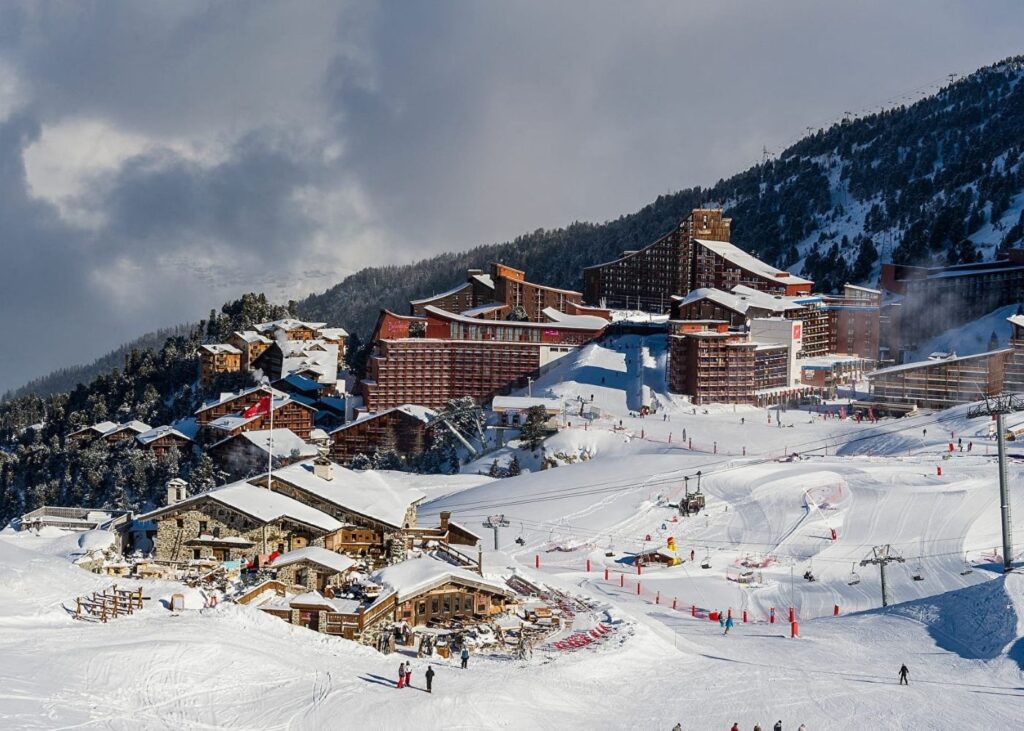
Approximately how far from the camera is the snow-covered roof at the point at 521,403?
281 feet

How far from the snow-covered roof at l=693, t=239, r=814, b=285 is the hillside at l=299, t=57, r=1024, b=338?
12238 mm

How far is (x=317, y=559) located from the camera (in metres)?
41.7

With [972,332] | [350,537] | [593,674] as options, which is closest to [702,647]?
[593,674]

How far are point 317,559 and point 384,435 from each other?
50.4m

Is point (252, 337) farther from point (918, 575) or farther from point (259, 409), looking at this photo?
point (918, 575)

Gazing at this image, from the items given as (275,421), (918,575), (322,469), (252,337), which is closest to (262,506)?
(322,469)

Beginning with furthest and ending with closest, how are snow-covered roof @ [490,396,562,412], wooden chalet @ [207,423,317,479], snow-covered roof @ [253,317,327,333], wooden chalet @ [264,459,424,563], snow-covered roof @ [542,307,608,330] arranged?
snow-covered roof @ [253,317,327,333]
snow-covered roof @ [542,307,608,330]
wooden chalet @ [207,423,317,479]
snow-covered roof @ [490,396,562,412]
wooden chalet @ [264,459,424,563]

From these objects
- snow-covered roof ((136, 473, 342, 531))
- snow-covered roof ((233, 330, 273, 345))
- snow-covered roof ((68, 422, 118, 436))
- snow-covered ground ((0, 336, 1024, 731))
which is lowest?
snow-covered ground ((0, 336, 1024, 731))

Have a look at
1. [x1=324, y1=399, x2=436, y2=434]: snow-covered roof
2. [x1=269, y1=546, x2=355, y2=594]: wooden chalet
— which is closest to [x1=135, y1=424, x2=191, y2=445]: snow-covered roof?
[x1=324, y1=399, x2=436, y2=434]: snow-covered roof

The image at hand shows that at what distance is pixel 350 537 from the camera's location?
49344 millimetres

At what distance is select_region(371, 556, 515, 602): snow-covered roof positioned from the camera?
39250mm

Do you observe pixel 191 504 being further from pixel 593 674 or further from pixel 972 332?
A: pixel 972 332

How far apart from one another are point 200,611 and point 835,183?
5273 inches

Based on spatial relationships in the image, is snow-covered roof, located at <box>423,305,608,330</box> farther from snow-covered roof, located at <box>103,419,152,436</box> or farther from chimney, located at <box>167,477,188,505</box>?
chimney, located at <box>167,477,188,505</box>
